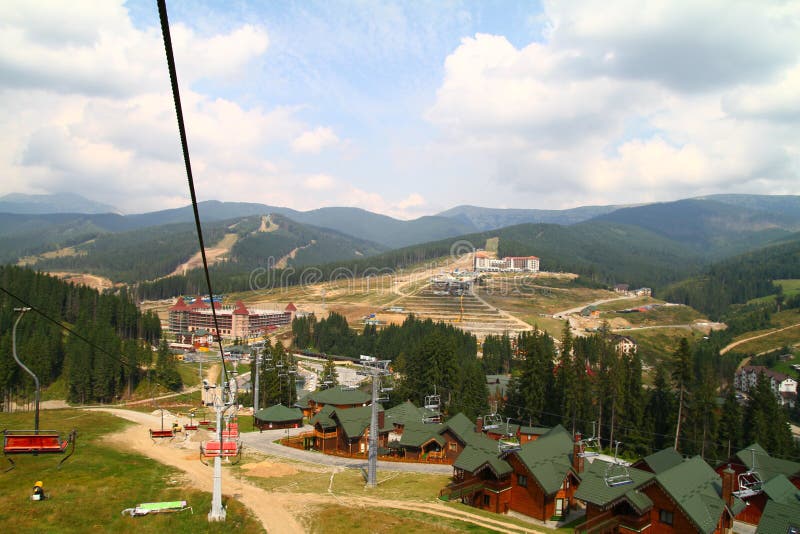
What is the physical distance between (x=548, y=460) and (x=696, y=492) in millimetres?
9718

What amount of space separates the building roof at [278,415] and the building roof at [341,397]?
129 inches

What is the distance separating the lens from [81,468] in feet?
119

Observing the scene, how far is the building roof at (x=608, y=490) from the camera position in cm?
3097

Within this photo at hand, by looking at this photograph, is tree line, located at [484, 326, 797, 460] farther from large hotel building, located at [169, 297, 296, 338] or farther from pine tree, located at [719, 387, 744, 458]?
large hotel building, located at [169, 297, 296, 338]

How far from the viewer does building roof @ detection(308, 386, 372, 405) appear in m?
65.2

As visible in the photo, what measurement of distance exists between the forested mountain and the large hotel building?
46521 millimetres

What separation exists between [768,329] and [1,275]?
706 ft

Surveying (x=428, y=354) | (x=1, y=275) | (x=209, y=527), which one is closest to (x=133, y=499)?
(x=209, y=527)

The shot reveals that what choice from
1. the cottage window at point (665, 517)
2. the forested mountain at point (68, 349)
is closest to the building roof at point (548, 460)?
the cottage window at point (665, 517)

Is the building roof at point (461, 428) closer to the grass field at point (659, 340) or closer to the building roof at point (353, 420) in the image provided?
the building roof at point (353, 420)

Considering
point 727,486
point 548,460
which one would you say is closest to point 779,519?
point 727,486

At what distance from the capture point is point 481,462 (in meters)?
37.8

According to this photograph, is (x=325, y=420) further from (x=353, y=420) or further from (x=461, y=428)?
(x=461, y=428)

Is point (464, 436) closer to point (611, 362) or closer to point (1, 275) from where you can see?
point (611, 362)
